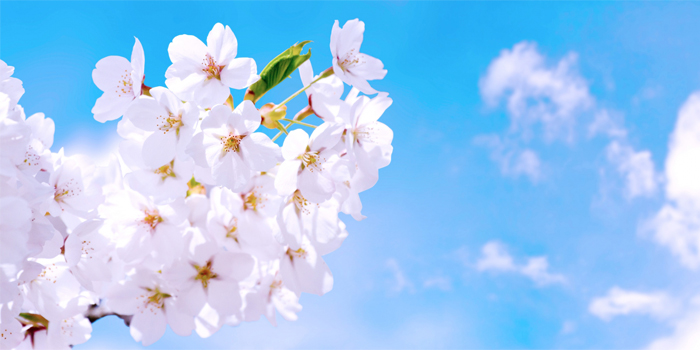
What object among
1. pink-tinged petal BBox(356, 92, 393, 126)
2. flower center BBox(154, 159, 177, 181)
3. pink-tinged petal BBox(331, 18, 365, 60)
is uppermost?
pink-tinged petal BBox(331, 18, 365, 60)

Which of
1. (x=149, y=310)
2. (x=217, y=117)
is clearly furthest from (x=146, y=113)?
(x=149, y=310)

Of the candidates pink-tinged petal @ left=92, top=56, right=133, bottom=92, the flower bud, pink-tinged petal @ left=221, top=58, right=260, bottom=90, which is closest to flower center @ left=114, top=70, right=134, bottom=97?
pink-tinged petal @ left=92, top=56, right=133, bottom=92

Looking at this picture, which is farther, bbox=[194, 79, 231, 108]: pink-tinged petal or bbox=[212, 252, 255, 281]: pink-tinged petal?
bbox=[212, 252, 255, 281]: pink-tinged petal

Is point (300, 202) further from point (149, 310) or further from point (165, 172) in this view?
point (149, 310)

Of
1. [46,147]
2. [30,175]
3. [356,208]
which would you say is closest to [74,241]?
[30,175]

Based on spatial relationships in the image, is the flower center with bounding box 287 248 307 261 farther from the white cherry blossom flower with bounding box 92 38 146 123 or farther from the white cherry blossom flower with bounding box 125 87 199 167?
the white cherry blossom flower with bounding box 92 38 146 123

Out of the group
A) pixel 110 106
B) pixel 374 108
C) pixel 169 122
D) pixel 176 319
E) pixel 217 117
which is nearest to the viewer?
pixel 217 117

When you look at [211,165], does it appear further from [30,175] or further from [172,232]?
[30,175]
